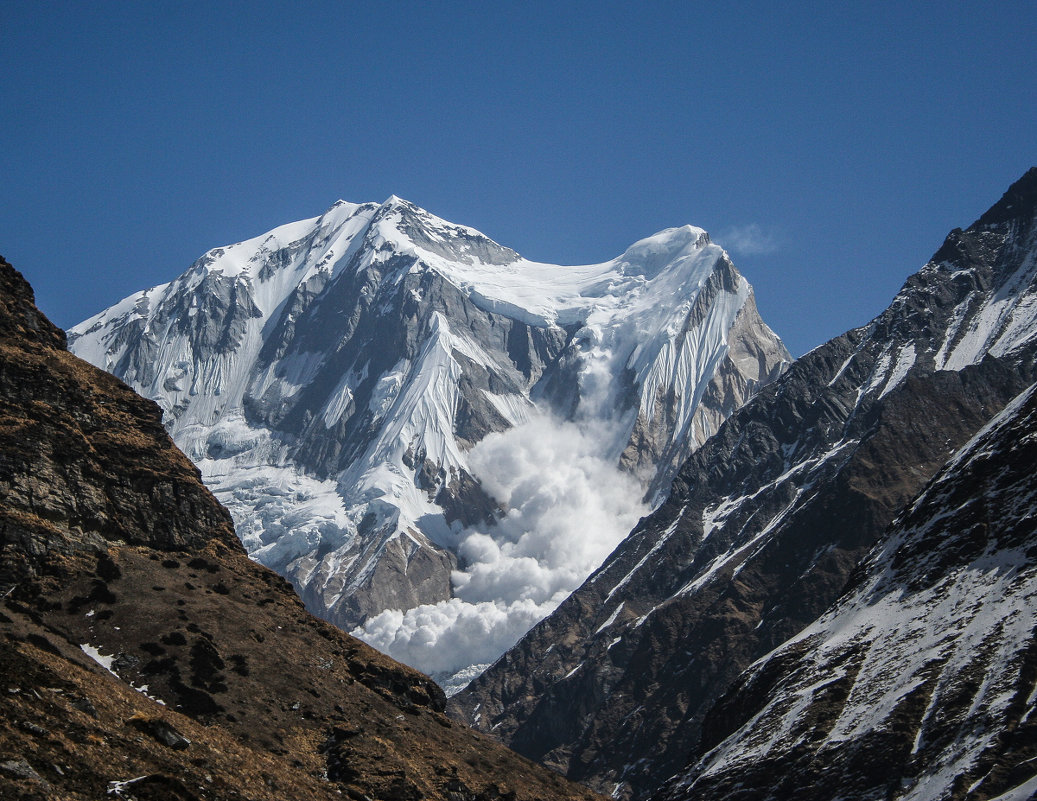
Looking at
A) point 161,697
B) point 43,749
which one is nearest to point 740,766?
point 161,697

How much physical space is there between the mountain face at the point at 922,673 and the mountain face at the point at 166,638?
2743 cm

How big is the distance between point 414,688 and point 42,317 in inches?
2007

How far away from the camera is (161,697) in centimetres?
8025

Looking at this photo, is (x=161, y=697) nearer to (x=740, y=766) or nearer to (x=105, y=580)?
(x=105, y=580)

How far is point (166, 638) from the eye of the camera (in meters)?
87.4

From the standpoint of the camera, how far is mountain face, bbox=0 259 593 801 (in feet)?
208

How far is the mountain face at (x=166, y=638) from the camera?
63.3 metres

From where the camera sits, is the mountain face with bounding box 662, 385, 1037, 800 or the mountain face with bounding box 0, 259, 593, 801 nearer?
the mountain face with bounding box 0, 259, 593, 801

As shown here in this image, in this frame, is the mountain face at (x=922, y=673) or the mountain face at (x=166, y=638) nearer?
the mountain face at (x=166, y=638)

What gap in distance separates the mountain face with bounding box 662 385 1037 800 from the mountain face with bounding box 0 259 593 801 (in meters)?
27.4

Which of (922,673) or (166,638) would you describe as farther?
(922,673)

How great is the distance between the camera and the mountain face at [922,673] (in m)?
103

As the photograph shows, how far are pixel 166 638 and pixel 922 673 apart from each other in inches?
2972

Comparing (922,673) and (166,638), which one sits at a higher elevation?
(166,638)
